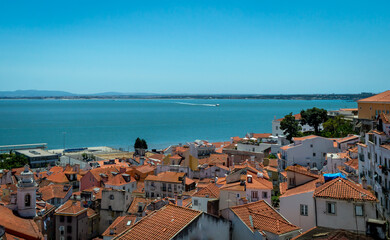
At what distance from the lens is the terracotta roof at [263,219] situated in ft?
37.9

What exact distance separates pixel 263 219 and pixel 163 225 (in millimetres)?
3596

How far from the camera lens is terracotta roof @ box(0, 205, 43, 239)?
13.9 m

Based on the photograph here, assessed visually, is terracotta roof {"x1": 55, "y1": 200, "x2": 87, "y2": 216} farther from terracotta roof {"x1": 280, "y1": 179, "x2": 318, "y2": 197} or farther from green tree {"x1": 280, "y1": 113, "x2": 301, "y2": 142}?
green tree {"x1": 280, "y1": 113, "x2": 301, "y2": 142}

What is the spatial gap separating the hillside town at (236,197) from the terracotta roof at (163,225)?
0.03 metres

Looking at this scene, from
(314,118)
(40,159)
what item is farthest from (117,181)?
(40,159)

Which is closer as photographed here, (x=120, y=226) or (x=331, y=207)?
(x=331, y=207)

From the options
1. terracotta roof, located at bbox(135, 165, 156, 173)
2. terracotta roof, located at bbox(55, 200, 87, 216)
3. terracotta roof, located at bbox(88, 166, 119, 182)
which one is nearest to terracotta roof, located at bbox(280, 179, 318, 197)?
terracotta roof, located at bbox(55, 200, 87, 216)

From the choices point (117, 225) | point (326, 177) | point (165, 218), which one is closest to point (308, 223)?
point (326, 177)

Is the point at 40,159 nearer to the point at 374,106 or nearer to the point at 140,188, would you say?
the point at 140,188

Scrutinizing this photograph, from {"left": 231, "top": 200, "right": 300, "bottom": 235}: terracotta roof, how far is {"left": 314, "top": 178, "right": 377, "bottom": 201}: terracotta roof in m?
1.46

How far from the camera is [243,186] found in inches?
810

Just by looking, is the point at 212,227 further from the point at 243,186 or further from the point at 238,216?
the point at 243,186

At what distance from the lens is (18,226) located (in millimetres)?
14961

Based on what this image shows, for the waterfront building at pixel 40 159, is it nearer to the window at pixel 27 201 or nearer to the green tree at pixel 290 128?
the green tree at pixel 290 128
